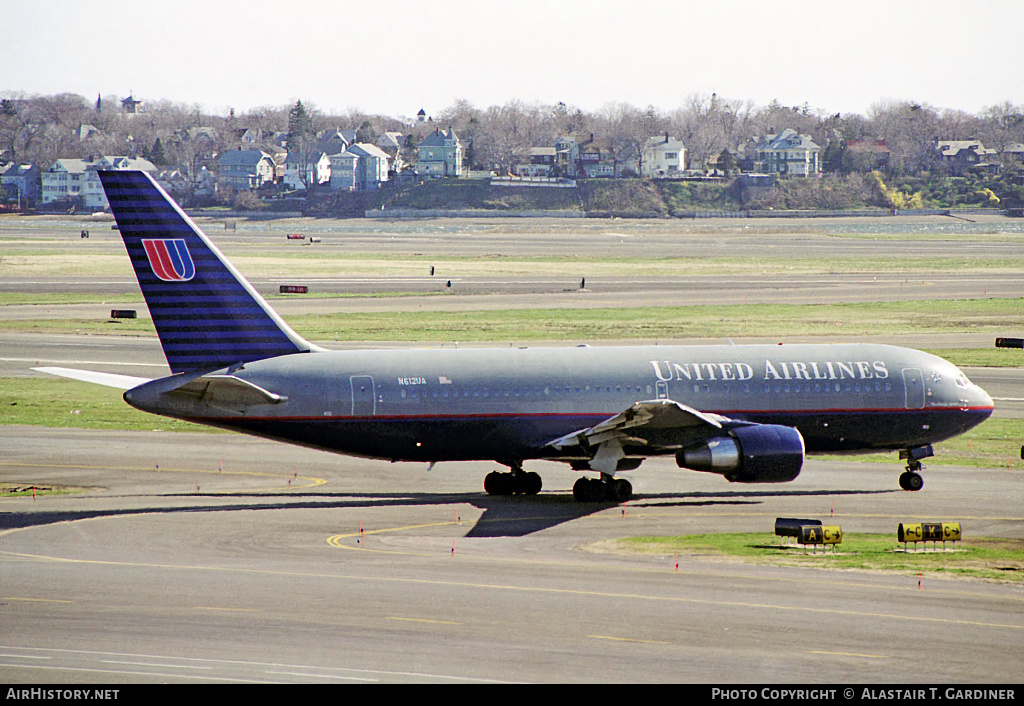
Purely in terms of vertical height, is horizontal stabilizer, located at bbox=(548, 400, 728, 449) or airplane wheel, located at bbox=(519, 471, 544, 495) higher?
horizontal stabilizer, located at bbox=(548, 400, 728, 449)

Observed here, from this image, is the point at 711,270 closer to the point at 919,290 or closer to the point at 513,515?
the point at 919,290

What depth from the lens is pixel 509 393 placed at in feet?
130

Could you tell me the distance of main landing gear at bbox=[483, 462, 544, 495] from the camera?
4094 cm

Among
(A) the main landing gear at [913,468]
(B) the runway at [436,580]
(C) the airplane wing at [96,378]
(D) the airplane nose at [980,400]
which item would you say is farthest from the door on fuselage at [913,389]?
(C) the airplane wing at [96,378]

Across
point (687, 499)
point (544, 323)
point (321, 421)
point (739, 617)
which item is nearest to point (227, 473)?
point (321, 421)

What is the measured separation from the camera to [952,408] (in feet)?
141

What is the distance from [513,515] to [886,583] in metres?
12.5

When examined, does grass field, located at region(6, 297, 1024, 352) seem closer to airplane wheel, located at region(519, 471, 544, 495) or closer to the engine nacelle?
airplane wheel, located at region(519, 471, 544, 495)

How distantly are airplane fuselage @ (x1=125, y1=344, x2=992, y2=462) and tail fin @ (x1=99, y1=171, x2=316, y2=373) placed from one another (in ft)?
3.19

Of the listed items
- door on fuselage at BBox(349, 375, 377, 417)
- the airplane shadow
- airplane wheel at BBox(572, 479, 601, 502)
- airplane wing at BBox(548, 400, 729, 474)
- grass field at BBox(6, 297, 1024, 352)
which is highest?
door on fuselage at BBox(349, 375, 377, 417)

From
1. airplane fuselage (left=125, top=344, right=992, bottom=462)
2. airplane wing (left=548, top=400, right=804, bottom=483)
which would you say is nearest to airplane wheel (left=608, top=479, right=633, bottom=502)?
airplane fuselage (left=125, top=344, right=992, bottom=462)

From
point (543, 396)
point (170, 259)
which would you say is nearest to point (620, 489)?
point (543, 396)

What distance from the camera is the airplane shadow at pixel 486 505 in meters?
35.9

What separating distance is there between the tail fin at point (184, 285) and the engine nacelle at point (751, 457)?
47.6ft
